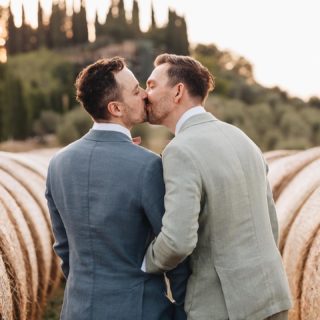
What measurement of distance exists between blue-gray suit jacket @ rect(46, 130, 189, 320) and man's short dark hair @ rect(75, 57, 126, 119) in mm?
159

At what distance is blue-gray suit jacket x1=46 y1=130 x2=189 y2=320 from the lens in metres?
3.67

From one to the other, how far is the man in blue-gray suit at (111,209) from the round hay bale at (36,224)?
3133 millimetres

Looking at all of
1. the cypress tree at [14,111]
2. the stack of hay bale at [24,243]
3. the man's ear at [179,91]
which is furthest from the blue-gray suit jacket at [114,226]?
the cypress tree at [14,111]

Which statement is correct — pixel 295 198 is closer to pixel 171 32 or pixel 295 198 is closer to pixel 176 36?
pixel 176 36

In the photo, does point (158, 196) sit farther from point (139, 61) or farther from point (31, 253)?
point (139, 61)

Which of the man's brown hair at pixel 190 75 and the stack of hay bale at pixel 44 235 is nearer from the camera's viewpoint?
the man's brown hair at pixel 190 75

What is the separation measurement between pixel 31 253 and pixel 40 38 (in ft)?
246

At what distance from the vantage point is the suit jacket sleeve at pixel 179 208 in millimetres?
3442

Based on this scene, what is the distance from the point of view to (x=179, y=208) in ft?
11.3

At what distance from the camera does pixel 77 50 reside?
2906 inches

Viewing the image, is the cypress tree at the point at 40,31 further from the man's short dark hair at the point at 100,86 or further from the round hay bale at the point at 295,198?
the man's short dark hair at the point at 100,86

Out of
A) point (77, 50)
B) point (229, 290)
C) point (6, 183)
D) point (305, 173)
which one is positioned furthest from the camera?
point (77, 50)

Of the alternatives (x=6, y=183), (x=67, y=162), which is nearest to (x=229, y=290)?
(x=67, y=162)

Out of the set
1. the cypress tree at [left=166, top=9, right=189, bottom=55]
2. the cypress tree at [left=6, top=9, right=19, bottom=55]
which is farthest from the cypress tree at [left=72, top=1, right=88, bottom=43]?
the cypress tree at [left=166, top=9, right=189, bottom=55]
